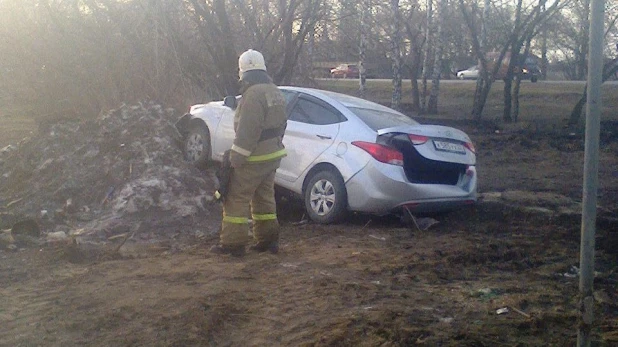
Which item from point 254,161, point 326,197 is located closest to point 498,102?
point 326,197

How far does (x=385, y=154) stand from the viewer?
338 inches

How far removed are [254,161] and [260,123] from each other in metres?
0.37

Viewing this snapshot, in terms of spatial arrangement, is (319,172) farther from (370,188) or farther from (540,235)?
(540,235)

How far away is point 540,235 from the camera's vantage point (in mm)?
8477

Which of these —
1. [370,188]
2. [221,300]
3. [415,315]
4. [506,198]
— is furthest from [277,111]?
[506,198]

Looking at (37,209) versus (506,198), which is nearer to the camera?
(37,209)

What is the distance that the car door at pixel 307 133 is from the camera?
9.06m

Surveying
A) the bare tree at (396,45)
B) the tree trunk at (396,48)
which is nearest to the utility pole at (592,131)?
the bare tree at (396,45)

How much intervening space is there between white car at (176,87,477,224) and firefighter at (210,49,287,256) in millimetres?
1394

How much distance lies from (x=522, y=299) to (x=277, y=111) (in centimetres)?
299

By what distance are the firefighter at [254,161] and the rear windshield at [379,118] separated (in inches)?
68.0

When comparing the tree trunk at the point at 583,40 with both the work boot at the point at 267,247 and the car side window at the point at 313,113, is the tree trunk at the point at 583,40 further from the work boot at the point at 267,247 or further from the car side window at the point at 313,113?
the work boot at the point at 267,247

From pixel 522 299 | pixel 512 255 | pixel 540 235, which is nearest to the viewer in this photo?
pixel 522 299

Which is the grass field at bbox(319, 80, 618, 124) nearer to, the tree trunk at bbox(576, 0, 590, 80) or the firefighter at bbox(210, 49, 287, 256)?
the tree trunk at bbox(576, 0, 590, 80)
